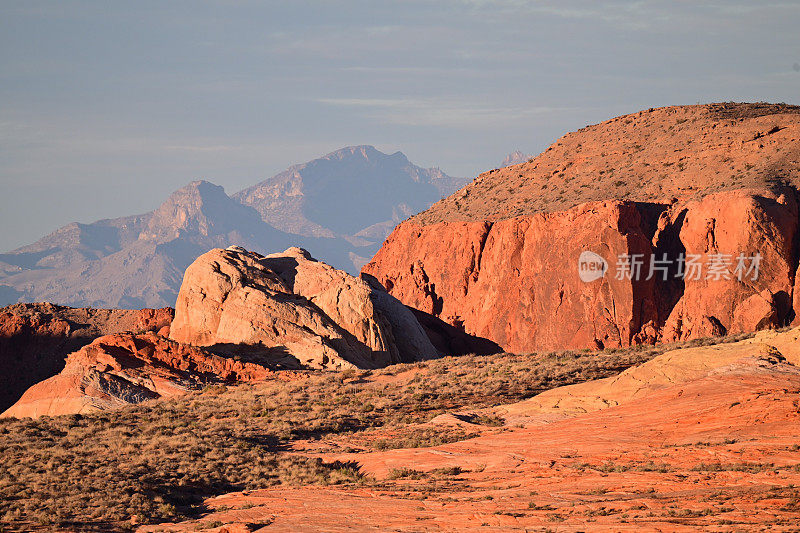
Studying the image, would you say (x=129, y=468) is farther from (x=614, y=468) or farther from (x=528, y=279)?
(x=528, y=279)

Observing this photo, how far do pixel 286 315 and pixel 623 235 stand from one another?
27.4 metres

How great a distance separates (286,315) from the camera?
37500mm

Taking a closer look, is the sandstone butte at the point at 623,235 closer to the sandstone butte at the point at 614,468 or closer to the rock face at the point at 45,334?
the rock face at the point at 45,334

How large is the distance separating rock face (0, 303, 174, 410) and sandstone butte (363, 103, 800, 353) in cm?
2508

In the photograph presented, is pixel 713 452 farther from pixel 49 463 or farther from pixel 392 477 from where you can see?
pixel 49 463

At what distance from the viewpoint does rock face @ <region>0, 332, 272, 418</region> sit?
32.0 metres

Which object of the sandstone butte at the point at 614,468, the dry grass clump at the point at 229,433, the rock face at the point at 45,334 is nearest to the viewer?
the sandstone butte at the point at 614,468
